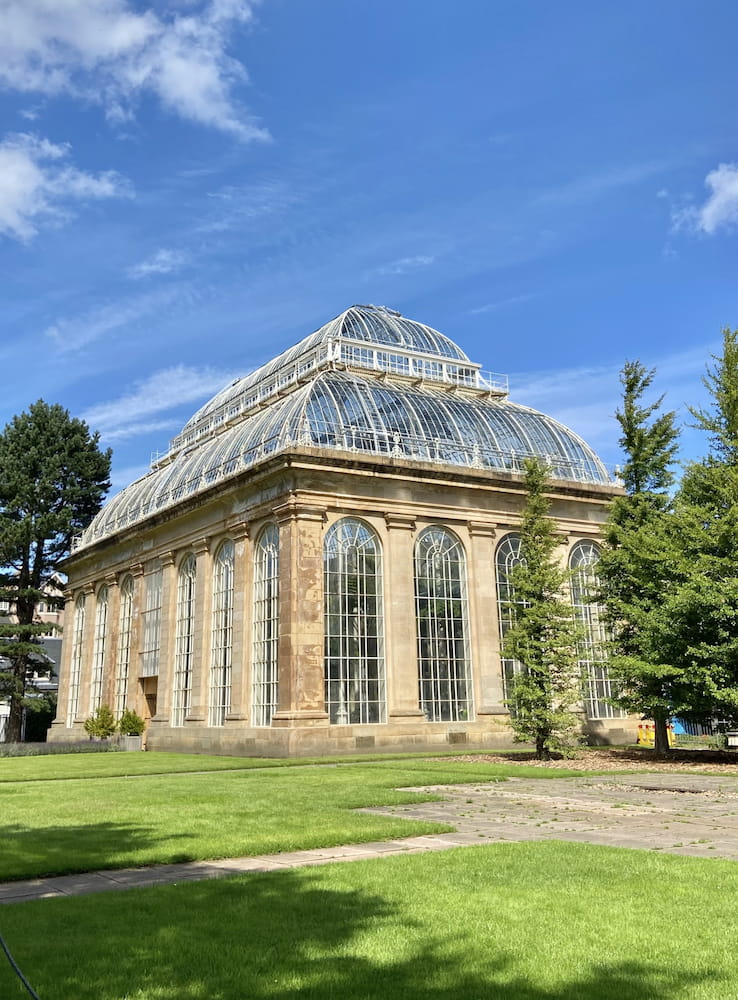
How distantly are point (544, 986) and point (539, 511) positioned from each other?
25.6 metres

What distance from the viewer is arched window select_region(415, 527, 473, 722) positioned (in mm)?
35050

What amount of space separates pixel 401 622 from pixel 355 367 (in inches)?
576

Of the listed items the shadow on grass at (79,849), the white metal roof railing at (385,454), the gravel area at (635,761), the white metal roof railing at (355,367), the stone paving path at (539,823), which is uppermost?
the white metal roof railing at (355,367)

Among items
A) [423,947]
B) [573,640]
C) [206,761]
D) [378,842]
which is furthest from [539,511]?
[423,947]

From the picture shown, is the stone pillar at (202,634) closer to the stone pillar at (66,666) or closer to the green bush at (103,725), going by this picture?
the green bush at (103,725)

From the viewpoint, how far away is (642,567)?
28891 millimetres

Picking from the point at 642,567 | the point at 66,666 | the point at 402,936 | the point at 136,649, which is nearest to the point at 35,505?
the point at 66,666

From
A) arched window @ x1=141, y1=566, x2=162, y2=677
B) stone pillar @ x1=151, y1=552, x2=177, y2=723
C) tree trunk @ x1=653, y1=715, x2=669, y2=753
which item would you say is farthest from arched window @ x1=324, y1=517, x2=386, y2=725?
arched window @ x1=141, y1=566, x2=162, y2=677

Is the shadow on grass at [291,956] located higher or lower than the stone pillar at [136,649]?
lower

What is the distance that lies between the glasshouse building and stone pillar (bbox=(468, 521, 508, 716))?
0.07 metres

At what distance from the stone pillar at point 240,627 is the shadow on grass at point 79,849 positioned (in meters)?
22.1

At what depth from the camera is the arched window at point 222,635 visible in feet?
121

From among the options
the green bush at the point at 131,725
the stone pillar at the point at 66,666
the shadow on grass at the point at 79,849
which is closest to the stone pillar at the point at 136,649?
the green bush at the point at 131,725

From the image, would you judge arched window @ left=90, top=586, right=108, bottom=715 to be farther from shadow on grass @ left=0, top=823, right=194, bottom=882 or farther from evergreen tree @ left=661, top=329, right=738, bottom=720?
shadow on grass @ left=0, top=823, right=194, bottom=882
